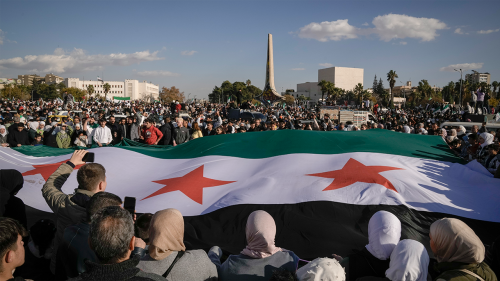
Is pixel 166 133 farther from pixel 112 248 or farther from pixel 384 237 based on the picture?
pixel 112 248

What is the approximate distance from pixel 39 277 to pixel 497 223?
17.7ft

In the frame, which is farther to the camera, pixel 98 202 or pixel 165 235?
pixel 98 202

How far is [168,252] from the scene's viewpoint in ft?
7.21

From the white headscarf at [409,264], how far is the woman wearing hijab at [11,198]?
3.46 m

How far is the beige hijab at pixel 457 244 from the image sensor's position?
2.11m

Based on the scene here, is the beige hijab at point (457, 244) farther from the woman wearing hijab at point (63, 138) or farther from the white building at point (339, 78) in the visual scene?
the white building at point (339, 78)

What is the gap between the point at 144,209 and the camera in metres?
4.60

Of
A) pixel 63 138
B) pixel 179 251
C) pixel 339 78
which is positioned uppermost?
pixel 339 78

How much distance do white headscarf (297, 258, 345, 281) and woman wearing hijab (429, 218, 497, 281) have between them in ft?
2.35

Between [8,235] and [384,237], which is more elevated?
[8,235]

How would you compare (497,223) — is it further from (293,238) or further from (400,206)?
(293,238)

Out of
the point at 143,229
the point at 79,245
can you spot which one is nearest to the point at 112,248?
the point at 79,245

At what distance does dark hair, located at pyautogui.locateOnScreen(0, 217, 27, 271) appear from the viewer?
1.88 m

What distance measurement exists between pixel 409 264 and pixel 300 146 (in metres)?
4.43
